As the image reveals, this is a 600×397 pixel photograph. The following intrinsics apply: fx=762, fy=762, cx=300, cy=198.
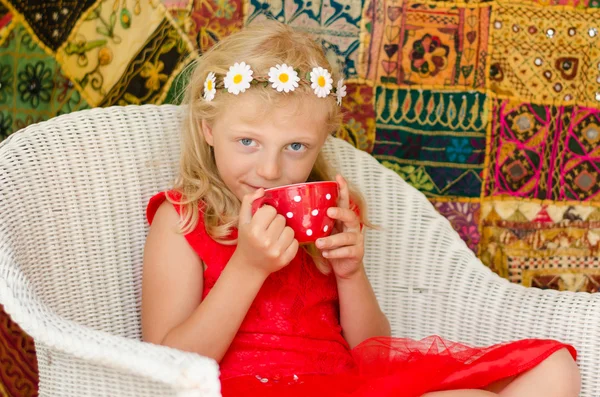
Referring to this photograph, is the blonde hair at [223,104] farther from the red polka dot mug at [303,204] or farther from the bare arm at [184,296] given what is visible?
the red polka dot mug at [303,204]

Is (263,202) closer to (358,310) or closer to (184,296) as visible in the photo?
(184,296)

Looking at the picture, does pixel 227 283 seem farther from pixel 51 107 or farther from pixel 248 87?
pixel 51 107

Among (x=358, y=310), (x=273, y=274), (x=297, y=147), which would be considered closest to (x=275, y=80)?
(x=297, y=147)

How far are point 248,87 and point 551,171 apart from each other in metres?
1.05

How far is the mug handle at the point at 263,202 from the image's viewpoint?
114cm

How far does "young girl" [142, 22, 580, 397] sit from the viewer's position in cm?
120

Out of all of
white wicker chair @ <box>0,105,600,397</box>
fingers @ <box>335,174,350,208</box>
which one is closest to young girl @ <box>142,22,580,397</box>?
fingers @ <box>335,174,350,208</box>

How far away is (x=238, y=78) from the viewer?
4.16ft

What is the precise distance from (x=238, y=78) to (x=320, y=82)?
0.46 ft

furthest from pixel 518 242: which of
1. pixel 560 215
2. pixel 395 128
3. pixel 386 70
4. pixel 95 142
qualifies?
pixel 95 142

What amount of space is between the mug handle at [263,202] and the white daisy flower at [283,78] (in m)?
0.21

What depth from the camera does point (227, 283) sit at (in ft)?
3.94

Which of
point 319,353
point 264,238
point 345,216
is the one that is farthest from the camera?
point 319,353

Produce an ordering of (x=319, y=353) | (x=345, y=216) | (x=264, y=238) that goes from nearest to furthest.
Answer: (x=264, y=238)
(x=345, y=216)
(x=319, y=353)
